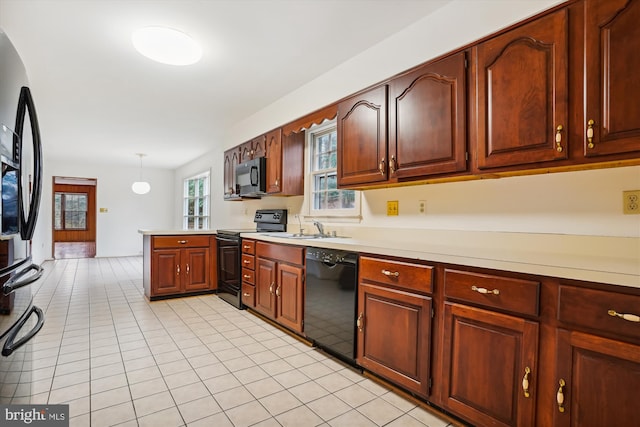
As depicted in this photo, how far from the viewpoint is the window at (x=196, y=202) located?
718 cm

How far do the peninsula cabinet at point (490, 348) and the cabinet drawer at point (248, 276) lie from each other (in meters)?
2.26

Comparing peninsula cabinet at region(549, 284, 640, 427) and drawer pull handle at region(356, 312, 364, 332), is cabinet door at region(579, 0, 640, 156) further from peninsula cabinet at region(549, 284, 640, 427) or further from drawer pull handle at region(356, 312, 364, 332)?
drawer pull handle at region(356, 312, 364, 332)

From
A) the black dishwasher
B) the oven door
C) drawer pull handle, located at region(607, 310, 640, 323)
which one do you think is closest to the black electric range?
the oven door

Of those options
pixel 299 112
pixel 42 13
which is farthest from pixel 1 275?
pixel 299 112

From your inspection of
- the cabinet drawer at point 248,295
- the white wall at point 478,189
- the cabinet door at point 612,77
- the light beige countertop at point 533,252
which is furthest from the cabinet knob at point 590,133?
the cabinet drawer at point 248,295

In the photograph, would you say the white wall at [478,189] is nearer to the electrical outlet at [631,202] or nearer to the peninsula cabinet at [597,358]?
the electrical outlet at [631,202]

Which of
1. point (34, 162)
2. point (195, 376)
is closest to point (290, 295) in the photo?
point (195, 376)

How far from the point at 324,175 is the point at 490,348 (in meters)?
2.35

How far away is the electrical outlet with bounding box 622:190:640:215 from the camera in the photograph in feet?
4.91

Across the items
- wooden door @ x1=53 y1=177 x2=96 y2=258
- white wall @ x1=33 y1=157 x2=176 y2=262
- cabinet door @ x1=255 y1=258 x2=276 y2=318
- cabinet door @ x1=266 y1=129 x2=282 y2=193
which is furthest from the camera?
wooden door @ x1=53 y1=177 x2=96 y2=258

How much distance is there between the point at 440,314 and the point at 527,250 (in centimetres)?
62

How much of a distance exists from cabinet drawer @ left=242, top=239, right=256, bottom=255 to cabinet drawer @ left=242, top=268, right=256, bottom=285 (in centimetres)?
21

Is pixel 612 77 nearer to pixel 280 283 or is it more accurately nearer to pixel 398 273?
pixel 398 273

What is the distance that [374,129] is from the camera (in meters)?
2.41
